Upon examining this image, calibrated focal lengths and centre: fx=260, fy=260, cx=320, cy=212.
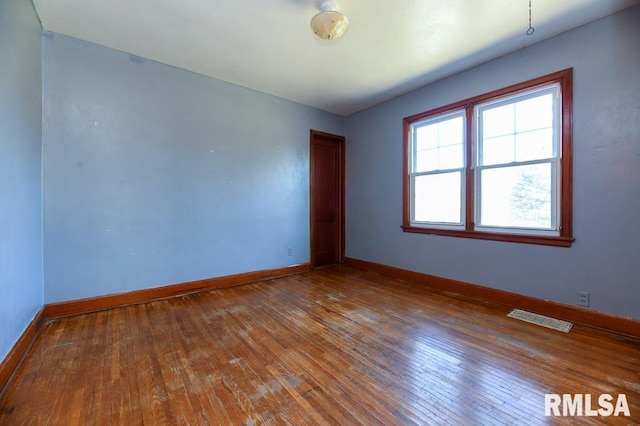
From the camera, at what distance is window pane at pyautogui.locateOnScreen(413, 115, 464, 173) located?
3391 millimetres

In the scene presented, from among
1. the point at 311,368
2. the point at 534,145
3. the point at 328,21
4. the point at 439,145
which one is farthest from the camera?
the point at 439,145

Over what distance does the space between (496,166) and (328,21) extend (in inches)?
94.1

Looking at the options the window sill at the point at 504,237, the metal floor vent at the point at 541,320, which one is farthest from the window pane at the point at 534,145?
the metal floor vent at the point at 541,320

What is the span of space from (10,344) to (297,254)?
3.13 metres

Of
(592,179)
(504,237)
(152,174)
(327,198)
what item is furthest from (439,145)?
(152,174)

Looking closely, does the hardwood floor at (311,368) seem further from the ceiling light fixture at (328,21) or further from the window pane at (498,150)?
the ceiling light fixture at (328,21)

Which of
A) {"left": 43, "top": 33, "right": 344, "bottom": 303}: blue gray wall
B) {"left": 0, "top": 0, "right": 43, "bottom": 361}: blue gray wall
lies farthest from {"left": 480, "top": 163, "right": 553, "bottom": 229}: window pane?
{"left": 0, "top": 0, "right": 43, "bottom": 361}: blue gray wall

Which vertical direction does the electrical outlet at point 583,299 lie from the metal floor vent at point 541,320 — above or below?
above

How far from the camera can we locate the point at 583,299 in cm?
241

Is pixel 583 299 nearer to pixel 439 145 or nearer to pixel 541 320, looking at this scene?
pixel 541 320

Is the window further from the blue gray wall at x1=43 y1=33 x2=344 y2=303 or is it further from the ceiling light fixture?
the blue gray wall at x1=43 y1=33 x2=344 y2=303

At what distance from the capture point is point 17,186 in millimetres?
1920

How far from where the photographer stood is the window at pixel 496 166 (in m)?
2.59

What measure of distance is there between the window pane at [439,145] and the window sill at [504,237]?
0.86m
